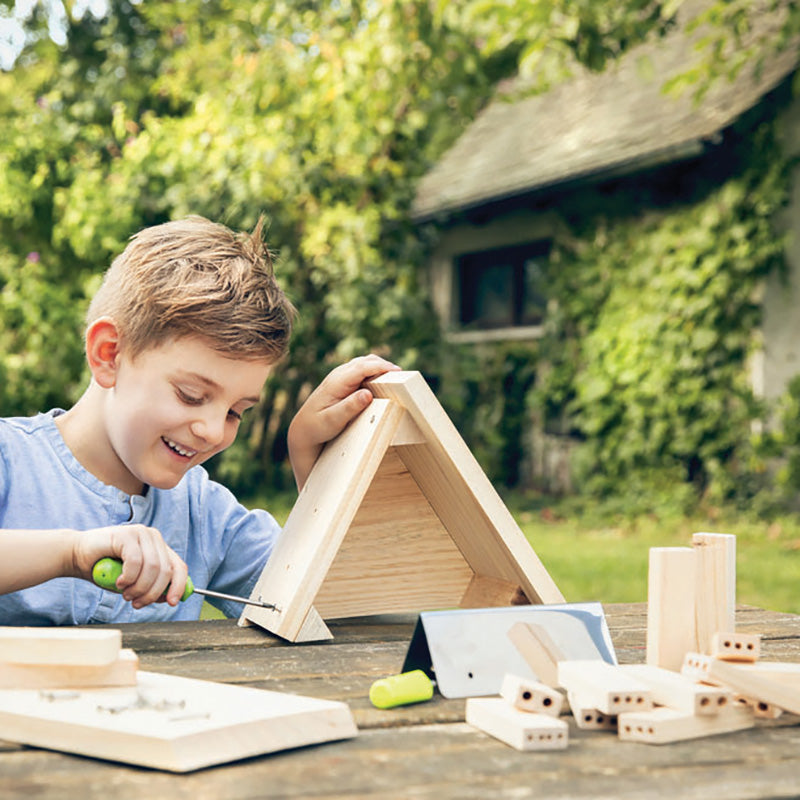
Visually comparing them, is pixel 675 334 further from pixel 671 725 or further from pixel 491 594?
pixel 671 725

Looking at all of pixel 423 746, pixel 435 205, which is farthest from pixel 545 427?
pixel 423 746

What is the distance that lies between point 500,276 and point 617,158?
2.49 m

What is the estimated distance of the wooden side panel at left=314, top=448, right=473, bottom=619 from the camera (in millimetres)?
A: 1892

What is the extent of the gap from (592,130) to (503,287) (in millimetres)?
1862

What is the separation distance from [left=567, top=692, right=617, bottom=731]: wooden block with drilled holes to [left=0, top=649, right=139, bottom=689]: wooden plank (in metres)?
0.49

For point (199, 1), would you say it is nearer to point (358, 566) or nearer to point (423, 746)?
point (358, 566)

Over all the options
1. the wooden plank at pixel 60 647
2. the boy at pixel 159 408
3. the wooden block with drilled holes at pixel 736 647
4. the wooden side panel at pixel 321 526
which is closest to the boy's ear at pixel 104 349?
the boy at pixel 159 408

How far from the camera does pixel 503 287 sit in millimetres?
10859

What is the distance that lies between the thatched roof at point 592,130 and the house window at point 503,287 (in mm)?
796

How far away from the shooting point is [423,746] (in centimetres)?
106

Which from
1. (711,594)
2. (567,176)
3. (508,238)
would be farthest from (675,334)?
(711,594)

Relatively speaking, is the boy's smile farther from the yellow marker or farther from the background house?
the background house

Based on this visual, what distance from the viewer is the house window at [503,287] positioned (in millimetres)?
10328

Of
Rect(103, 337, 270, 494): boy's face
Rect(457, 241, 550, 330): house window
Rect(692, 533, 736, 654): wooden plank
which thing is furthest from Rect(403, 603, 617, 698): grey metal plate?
Rect(457, 241, 550, 330): house window
